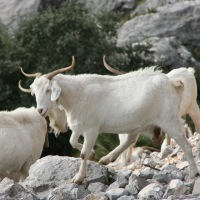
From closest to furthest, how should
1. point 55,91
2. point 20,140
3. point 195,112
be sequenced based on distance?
point 55,91 → point 20,140 → point 195,112

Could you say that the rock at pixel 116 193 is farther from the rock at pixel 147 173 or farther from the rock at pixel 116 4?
the rock at pixel 116 4

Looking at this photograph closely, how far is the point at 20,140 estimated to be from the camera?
13.7 metres

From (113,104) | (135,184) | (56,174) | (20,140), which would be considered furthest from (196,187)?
(20,140)

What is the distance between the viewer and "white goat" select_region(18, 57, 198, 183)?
12.5 m

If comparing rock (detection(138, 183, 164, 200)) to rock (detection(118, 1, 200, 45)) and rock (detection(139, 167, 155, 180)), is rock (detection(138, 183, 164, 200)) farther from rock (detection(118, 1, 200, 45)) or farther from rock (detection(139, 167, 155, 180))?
rock (detection(118, 1, 200, 45))

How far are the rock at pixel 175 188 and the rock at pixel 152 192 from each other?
103mm

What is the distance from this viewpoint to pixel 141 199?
11.1m

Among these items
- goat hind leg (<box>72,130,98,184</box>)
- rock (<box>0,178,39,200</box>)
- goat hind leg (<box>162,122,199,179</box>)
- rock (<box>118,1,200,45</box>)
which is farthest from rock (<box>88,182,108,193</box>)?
rock (<box>118,1,200,45</box>)

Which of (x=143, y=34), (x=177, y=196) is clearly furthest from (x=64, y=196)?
A: (x=143, y=34)

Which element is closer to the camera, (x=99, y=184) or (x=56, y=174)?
(x=99, y=184)

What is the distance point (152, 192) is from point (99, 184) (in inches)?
55.5

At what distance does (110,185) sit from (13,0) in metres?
29.6

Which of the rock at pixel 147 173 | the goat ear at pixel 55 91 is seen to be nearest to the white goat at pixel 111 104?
the goat ear at pixel 55 91

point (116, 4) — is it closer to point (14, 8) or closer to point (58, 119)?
point (14, 8)
